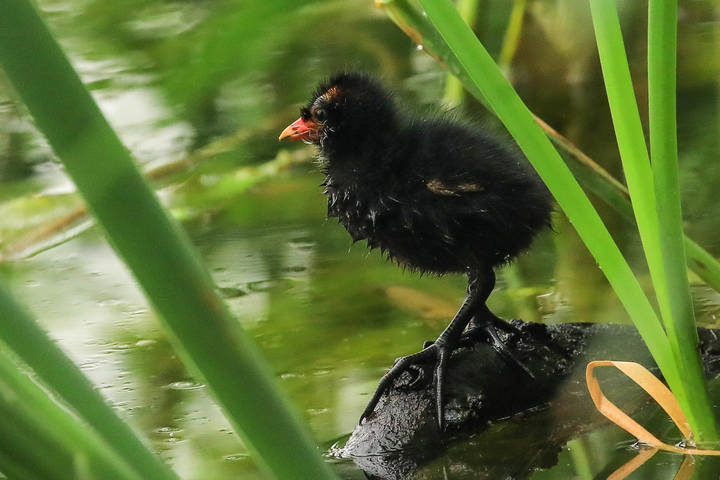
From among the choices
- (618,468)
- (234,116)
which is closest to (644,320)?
(618,468)

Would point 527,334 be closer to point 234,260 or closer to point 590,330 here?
point 590,330

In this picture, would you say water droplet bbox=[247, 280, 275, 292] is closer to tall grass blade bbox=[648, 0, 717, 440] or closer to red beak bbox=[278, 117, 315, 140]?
red beak bbox=[278, 117, 315, 140]

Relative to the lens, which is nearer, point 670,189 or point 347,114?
point 670,189

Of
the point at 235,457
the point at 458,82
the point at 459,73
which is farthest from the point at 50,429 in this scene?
the point at 458,82

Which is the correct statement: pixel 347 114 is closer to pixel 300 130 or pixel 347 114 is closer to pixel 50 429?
pixel 300 130

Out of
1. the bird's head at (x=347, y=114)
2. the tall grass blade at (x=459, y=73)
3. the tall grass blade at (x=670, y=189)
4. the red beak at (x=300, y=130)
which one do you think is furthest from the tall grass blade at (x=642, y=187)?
the red beak at (x=300, y=130)
